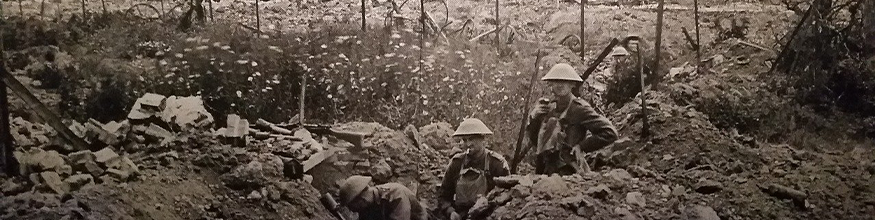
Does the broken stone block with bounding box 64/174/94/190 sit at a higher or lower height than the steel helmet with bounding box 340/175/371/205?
higher

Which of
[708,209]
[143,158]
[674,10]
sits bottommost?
[708,209]

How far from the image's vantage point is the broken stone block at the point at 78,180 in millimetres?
3254

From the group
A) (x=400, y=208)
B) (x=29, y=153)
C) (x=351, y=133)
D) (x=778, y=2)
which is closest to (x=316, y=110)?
(x=351, y=133)

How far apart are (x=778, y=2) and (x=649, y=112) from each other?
860 millimetres

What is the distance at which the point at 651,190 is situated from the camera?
3578 mm

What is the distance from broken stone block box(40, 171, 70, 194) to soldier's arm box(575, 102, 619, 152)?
7.46ft

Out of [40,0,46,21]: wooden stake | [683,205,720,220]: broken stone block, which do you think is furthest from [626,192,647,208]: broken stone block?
[40,0,46,21]: wooden stake

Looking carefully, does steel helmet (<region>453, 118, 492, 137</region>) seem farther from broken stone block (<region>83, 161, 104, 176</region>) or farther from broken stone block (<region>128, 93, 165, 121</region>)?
broken stone block (<region>83, 161, 104, 176</region>)

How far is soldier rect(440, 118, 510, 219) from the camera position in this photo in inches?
140

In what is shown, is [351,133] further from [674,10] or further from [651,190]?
[674,10]

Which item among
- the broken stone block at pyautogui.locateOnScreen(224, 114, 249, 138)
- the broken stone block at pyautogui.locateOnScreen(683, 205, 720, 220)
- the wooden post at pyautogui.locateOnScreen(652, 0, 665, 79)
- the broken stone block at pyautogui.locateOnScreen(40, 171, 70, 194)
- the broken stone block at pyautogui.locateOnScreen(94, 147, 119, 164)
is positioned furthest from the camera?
the wooden post at pyautogui.locateOnScreen(652, 0, 665, 79)

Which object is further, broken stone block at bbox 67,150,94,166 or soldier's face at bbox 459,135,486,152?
soldier's face at bbox 459,135,486,152

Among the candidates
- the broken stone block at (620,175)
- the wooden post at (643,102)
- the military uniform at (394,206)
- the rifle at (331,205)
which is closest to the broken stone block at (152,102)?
the rifle at (331,205)

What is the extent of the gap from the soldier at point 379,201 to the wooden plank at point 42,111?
1165 millimetres
